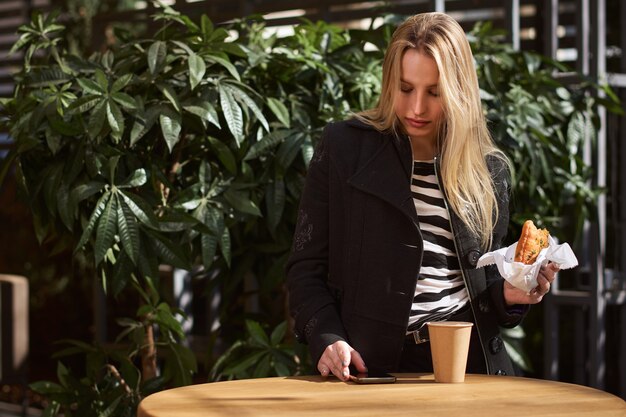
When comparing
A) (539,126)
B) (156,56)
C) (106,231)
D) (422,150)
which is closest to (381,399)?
(422,150)

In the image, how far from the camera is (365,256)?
2020mm

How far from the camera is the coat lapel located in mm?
→ 2006

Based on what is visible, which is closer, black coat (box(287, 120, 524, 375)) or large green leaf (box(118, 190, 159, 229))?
black coat (box(287, 120, 524, 375))

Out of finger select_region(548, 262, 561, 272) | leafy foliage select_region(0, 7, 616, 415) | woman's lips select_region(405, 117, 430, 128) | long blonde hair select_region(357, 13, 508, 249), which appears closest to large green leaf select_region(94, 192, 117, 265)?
leafy foliage select_region(0, 7, 616, 415)

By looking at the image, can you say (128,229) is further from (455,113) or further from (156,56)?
(455,113)

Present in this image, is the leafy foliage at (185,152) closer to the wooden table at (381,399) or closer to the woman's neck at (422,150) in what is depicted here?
the woman's neck at (422,150)

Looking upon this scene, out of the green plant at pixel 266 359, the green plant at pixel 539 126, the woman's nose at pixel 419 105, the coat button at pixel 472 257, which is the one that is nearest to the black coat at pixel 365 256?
the coat button at pixel 472 257

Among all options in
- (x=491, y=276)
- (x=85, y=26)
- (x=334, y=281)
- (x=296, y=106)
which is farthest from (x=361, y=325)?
(x=85, y=26)

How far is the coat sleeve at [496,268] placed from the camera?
2.08 metres

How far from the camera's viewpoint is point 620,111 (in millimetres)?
3488

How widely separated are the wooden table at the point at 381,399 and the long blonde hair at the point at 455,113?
14.4 inches

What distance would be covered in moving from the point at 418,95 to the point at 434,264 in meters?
0.33

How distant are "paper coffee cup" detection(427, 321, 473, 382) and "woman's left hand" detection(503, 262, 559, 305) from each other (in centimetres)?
20

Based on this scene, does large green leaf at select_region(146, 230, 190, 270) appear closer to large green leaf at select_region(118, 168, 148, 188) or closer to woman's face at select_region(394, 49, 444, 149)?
large green leaf at select_region(118, 168, 148, 188)
